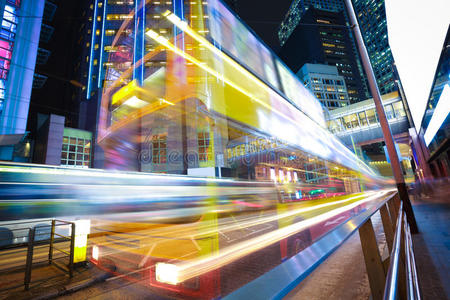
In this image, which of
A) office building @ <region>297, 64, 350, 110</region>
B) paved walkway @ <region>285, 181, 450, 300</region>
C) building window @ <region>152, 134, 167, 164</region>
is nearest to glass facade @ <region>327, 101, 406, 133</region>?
building window @ <region>152, 134, 167, 164</region>

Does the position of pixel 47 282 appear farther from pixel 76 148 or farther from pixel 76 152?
pixel 76 148

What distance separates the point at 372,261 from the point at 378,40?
11282 cm

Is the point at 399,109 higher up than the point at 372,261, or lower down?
higher up

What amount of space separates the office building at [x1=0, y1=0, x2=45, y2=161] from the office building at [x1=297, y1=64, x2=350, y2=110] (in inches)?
2208

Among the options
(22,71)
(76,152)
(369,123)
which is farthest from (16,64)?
(369,123)

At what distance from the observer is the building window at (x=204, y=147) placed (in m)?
12.9

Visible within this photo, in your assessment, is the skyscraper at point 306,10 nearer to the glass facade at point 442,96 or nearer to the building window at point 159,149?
the building window at point 159,149

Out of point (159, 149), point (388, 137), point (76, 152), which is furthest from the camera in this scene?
point (76, 152)

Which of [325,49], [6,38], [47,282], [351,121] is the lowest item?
[47,282]

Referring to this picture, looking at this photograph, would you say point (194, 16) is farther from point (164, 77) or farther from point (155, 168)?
point (155, 168)

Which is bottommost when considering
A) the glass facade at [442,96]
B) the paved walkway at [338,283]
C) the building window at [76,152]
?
→ the paved walkway at [338,283]

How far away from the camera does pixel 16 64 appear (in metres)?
14.5

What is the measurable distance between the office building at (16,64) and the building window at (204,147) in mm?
11979

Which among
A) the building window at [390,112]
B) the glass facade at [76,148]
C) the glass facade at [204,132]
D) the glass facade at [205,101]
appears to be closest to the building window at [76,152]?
the glass facade at [76,148]
